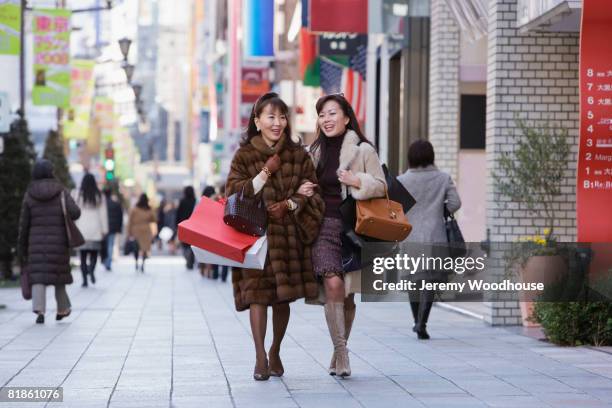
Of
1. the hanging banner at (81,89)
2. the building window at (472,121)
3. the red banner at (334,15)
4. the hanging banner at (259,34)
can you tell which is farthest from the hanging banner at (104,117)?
the building window at (472,121)

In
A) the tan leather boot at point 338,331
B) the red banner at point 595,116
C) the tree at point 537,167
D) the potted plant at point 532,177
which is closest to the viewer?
the tan leather boot at point 338,331

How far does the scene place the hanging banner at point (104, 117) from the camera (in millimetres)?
66562

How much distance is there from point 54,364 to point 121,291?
37.9 ft

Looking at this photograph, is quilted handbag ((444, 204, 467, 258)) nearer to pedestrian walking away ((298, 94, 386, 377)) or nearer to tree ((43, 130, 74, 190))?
pedestrian walking away ((298, 94, 386, 377))

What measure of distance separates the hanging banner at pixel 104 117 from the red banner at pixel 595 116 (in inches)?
2204

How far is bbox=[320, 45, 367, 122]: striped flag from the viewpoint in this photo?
27766 mm

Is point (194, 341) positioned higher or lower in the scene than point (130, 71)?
lower

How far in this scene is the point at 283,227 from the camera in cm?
→ 927

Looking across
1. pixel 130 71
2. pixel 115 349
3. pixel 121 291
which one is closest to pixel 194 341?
pixel 115 349

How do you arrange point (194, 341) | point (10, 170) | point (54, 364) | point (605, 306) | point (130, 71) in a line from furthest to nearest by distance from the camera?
1. point (130, 71)
2. point (10, 170)
3. point (194, 341)
4. point (605, 306)
5. point (54, 364)

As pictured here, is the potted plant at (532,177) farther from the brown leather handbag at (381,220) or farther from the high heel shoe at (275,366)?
the high heel shoe at (275,366)

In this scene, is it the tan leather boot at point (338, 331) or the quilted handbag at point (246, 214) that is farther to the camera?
the tan leather boot at point (338, 331)

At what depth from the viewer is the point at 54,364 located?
10.6 meters

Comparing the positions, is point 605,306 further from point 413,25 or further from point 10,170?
point 10,170
